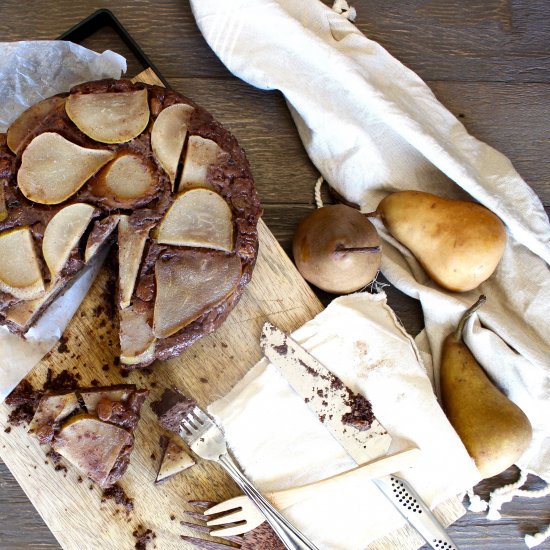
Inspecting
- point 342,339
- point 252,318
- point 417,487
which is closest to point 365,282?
point 342,339

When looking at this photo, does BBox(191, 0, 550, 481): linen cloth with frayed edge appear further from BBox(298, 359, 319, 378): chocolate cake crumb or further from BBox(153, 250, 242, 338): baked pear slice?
BBox(153, 250, 242, 338): baked pear slice

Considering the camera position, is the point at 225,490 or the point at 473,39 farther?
the point at 473,39

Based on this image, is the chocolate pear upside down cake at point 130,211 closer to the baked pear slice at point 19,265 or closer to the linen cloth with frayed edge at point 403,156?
the baked pear slice at point 19,265

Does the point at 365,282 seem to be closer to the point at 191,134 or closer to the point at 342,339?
the point at 342,339

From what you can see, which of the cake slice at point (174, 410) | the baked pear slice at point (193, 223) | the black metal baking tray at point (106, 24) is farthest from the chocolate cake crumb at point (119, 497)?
the black metal baking tray at point (106, 24)

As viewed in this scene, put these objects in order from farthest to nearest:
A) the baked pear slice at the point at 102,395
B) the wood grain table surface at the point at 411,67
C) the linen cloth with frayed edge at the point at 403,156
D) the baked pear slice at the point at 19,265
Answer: the wood grain table surface at the point at 411,67, the linen cloth with frayed edge at the point at 403,156, the baked pear slice at the point at 102,395, the baked pear slice at the point at 19,265

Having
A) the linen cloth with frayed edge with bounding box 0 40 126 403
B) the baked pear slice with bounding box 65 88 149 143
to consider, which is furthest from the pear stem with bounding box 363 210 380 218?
the linen cloth with frayed edge with bounding box 0 40 126 403

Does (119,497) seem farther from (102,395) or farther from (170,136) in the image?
(170,136)
